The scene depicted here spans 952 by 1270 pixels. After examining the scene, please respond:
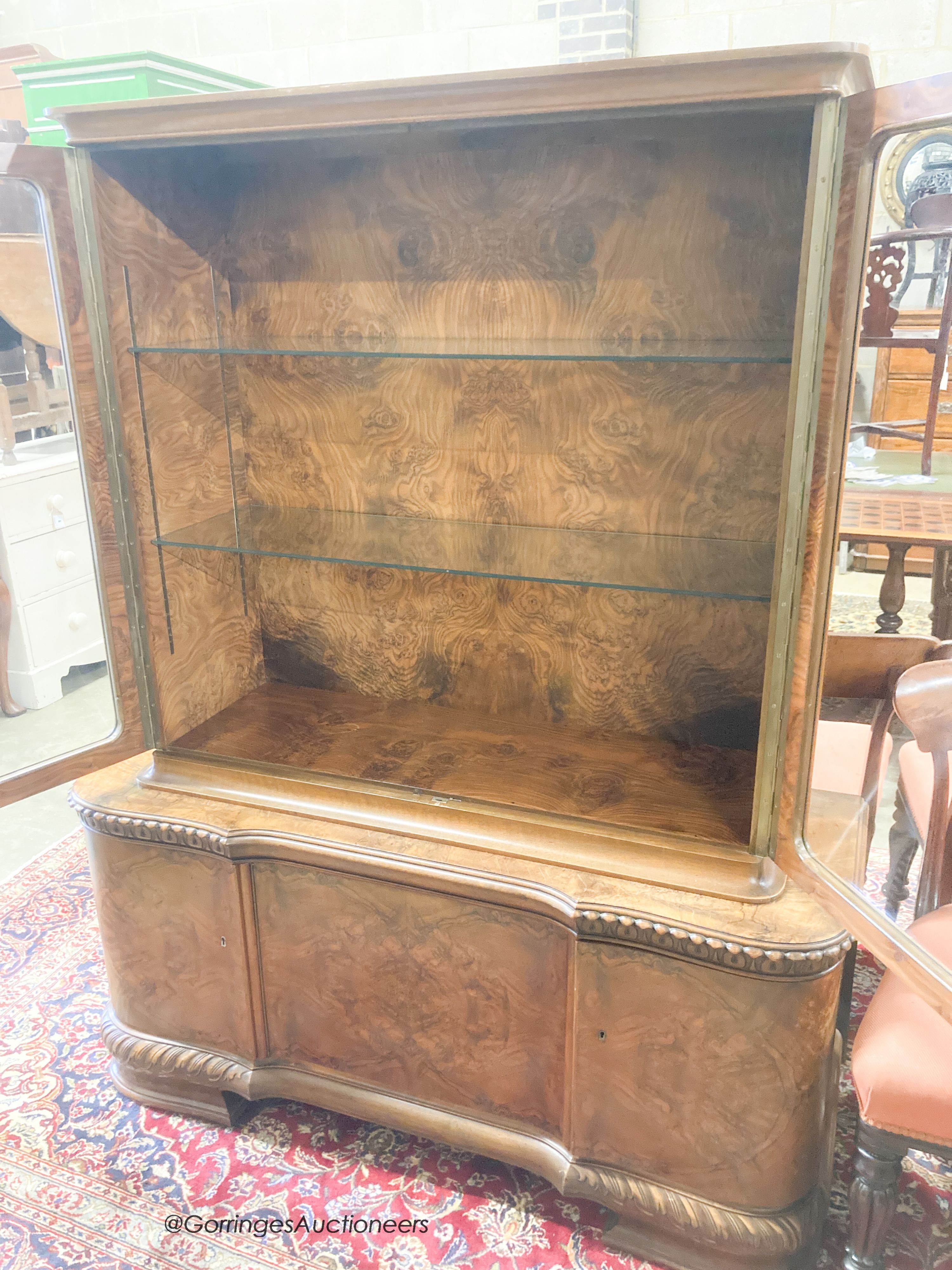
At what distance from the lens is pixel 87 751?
1.47 m

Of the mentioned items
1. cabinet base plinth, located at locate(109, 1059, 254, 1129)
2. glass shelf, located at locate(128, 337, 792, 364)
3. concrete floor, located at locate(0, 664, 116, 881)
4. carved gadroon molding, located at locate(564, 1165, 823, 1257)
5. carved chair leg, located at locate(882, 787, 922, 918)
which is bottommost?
cabinet base plinth, located at locate(109, 1059, 254, 1129)

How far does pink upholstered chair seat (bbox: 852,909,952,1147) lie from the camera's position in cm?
116

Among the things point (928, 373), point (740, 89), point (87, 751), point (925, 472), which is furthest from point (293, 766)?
point (928, 373)

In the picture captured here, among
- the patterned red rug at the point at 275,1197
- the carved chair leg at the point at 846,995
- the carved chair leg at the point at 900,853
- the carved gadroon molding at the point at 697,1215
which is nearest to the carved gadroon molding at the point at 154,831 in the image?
the patterned red rug at the point at 275,1197

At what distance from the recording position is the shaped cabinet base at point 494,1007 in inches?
49.5

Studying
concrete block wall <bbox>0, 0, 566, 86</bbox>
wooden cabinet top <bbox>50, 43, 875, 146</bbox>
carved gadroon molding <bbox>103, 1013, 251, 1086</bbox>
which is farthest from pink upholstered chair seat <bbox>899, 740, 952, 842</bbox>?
concrete block wall <bbox>0, 0, 566, 86</bbox>

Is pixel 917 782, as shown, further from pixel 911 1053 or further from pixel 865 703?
pixel 911 1053

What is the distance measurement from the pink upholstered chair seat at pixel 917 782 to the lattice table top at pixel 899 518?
72 cm

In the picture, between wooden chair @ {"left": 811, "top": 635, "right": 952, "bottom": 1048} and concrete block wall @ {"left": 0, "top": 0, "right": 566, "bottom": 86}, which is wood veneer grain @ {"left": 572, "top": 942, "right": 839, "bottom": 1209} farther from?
concrete block wall @ {"left": 0, "top": 0, "right": 566, "bottom": 86}

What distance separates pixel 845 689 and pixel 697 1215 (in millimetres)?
815

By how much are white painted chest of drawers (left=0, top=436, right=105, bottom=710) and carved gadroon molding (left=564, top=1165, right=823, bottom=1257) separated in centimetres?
114

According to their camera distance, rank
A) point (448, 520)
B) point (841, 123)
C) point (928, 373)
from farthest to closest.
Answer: point (928, 373)
point (448, 520)
point (841, 123)

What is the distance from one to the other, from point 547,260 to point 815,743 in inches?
32.5

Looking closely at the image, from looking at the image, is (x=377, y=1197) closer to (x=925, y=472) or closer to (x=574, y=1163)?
(x=574, y=1163)
